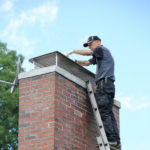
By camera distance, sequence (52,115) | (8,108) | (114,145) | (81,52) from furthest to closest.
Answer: (8,108), (81,52), (114,145), (52,115)

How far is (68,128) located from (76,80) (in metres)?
1.12

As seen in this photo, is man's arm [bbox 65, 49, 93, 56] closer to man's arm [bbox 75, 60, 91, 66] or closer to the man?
the man

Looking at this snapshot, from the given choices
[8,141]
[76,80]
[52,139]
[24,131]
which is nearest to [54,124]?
[52,139]

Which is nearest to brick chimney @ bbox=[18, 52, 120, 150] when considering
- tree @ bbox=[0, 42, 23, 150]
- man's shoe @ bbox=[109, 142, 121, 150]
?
man's shoe @ bbox=[109, 142, 121, 150]

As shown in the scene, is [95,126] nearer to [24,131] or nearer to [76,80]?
[76,80]

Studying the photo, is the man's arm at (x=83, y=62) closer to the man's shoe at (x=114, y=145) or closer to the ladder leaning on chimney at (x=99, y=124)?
the ladder leaning on chimney at (x=99, y=124)

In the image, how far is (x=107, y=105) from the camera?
7355 millimetres

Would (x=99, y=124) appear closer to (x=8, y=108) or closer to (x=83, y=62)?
(x=83, y=62)

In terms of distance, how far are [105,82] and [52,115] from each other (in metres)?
1.35

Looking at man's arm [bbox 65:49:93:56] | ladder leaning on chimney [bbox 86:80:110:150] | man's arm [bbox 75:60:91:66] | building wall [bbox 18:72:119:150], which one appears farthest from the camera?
man's arm [bbox 75:60:91:66]

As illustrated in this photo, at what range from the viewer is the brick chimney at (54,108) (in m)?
6.84

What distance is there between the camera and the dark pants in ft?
23.7

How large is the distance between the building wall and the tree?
14481 millimetres

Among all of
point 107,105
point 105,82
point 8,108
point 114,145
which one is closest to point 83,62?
point 105,82
